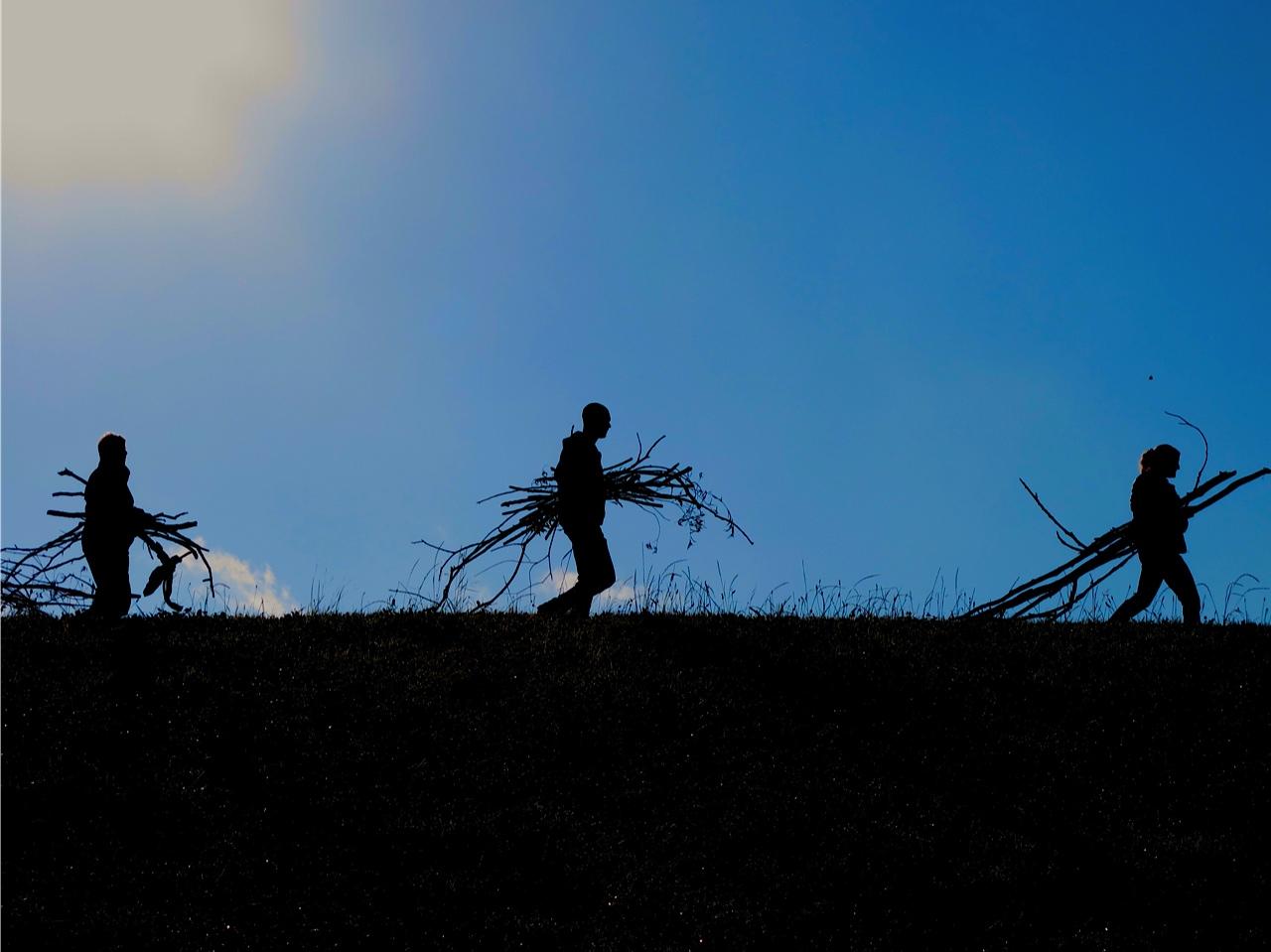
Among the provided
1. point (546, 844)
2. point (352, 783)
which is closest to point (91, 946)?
point (352, 783)

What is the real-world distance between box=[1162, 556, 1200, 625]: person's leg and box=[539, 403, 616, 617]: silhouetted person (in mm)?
5655

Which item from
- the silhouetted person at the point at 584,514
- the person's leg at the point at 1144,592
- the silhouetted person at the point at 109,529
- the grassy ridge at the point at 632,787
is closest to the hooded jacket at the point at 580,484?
the silhouetted person at the point at 584,514

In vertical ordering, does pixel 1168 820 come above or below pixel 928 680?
below

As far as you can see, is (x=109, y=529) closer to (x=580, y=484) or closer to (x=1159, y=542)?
(x=580, y=484)

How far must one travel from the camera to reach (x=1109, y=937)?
6629 mm

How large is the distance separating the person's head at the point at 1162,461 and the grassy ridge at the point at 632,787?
1961 millimetres

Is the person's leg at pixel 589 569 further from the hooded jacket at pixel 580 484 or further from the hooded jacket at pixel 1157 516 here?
the hooded jacket at pixel 1157 516

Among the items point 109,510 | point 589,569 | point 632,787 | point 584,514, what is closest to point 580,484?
point 584,514

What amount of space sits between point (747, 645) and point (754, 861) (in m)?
3.41

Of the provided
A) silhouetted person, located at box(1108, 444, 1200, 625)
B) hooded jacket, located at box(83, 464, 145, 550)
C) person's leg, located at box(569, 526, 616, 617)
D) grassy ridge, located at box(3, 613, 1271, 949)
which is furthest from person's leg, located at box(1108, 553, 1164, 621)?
hooded jacket, located at box(83, 464, 145, 550)

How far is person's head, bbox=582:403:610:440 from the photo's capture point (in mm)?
11711

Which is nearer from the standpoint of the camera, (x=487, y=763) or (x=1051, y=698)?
(x=487, y=763)

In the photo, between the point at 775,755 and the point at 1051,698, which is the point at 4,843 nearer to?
the point at 775,755

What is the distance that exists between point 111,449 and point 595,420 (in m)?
4.77
